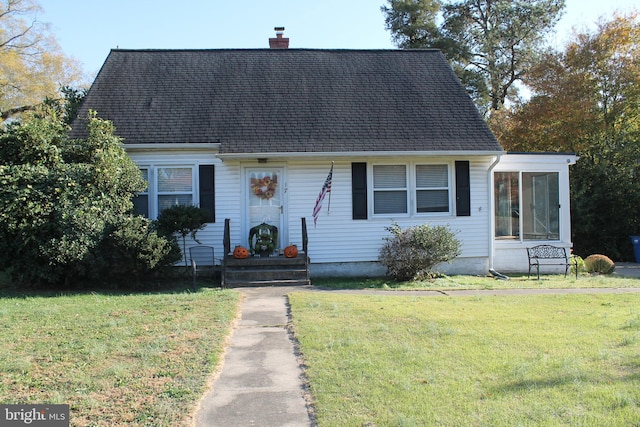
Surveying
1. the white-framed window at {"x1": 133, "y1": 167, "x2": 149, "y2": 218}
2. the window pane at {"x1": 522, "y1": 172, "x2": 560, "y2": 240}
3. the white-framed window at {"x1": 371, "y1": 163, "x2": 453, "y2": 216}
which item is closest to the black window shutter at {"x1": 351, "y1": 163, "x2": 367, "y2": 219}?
the white-framed window at {"x1": 371, "y1": 163, "x2": 453, "y2": 216}

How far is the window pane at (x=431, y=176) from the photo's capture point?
1373cm

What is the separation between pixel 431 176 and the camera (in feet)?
45.2

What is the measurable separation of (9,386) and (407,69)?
46.0 feet

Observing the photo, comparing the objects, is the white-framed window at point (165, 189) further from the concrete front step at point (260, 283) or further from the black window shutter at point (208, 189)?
the concrete front step at point (260, 283)

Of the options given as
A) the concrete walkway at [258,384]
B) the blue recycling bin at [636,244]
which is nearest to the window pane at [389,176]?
the concrete walkway at [258,384]

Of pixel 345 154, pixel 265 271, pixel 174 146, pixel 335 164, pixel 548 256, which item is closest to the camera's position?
pixel 265 271

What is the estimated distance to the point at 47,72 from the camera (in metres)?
31.6

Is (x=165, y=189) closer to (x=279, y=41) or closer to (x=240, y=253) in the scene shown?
(x=240, y=253)

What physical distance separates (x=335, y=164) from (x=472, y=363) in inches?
334

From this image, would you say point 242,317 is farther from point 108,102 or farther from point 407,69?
point 407,69

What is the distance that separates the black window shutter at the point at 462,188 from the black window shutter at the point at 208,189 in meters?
6.37

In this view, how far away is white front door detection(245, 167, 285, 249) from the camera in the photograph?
1347 cm

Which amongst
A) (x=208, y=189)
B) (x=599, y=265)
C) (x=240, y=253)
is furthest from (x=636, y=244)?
(x=208, y=189)

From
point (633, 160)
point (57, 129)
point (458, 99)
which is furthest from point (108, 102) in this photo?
point (633, 160)
